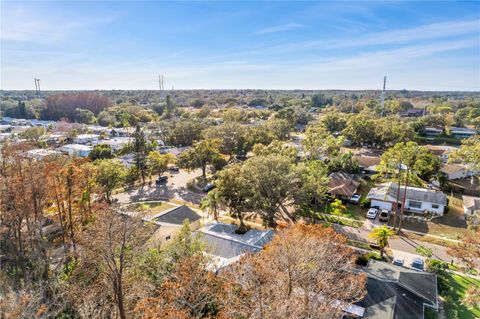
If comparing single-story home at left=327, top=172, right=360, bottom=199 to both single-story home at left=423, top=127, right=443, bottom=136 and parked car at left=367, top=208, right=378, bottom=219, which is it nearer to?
parked car at left=367, top=208, right=378, bottom=219

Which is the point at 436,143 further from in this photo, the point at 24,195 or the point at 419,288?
the point at 24,195

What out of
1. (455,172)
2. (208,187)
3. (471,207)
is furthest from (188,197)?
(455,172)

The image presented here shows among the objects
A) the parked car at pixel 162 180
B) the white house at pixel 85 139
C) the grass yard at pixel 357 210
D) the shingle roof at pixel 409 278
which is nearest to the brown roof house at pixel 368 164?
the grass yard at pixel 357 210

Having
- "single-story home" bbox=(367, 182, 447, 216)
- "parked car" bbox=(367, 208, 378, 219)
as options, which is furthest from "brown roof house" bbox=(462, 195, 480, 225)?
"parked car" bbox=(367, 208, 378, 219)

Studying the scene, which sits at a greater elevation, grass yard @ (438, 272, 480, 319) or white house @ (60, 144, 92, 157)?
white house @ (60, 144, 92, 157)

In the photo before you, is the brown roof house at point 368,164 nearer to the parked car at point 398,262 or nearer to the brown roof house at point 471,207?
the brown roof house at point 471,207

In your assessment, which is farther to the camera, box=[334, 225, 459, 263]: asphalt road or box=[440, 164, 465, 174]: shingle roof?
box=[440, 164, 465, 174]: shingle roof

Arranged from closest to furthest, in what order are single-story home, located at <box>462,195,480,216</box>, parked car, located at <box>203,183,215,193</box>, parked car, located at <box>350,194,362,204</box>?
single-story home, located at <box>462,195,480,216</box>
parked car, located at <box>350,194,362,204</box>
parked car, located at <box>203,183,215,193</box>
